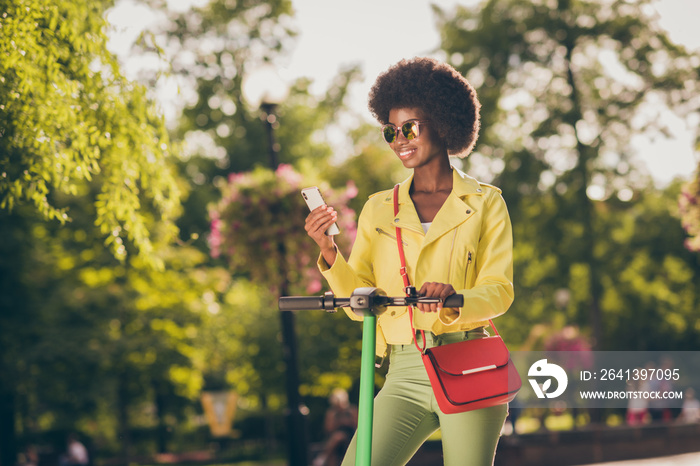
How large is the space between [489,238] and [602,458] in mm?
14112

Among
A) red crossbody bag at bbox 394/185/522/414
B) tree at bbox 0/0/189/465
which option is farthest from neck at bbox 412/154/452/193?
tree at bbox 0/0/189/465

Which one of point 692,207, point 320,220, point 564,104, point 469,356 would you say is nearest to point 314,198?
point 320,220

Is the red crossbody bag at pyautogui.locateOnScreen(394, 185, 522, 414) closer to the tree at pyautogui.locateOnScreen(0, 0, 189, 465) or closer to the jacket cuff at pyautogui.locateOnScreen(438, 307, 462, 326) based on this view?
the jacket cuff at pyautogui.locateOnScreen(438, 307, 462, 326)

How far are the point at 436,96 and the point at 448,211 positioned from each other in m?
0.47

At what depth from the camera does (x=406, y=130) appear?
312cm

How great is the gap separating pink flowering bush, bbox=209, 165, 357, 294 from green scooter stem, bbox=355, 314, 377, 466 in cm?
807

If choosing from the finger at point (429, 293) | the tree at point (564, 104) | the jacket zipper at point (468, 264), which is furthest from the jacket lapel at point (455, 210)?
the tree at point (564, 104)

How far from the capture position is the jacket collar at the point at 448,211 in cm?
295

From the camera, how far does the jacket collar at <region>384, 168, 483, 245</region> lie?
2.95m

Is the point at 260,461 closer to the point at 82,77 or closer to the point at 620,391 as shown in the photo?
the point at 620,391

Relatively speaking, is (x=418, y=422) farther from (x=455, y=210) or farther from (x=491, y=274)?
(x=455, y=210)

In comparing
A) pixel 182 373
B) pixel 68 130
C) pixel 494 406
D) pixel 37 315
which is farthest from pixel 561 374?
pixel 182 373

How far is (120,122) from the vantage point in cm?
603

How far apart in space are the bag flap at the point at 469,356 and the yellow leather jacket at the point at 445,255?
0.07 meters
